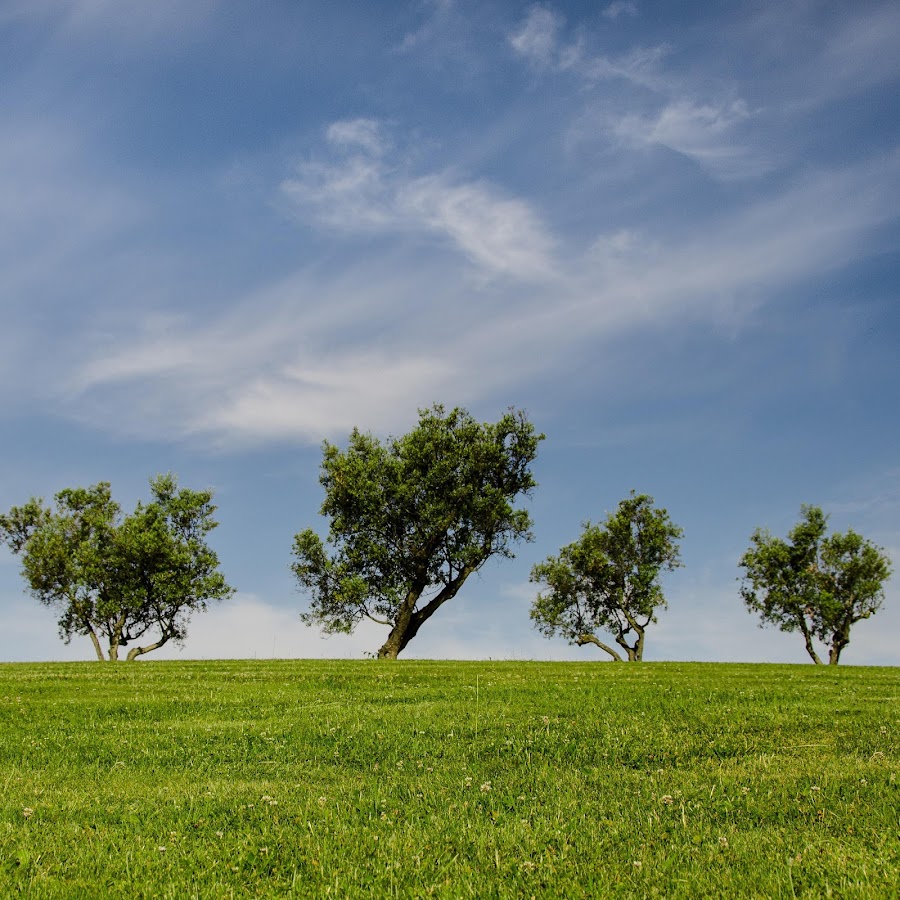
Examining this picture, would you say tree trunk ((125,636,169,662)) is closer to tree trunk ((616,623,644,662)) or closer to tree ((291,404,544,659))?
tree ((291,404,544,659))

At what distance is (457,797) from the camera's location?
884cm

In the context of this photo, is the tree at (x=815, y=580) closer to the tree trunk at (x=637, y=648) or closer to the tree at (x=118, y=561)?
the tree trunk at (x=637, y=648)

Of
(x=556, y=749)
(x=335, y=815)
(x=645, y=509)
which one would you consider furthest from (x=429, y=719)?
(x=645, y=509)

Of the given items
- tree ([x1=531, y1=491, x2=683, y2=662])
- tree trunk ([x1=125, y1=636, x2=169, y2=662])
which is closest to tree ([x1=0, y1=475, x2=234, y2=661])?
tree trunk ([x1=125, y1=636, x2=169, y2=662])

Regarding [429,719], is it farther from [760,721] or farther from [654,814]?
[654,814]

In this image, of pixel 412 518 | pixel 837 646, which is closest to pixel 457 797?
pixel 412 518

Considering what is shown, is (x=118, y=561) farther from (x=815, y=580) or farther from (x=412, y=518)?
(x=815, y=580)

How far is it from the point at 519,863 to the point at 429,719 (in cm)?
883

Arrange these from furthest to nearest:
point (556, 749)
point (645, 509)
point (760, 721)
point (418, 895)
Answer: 1. point (645, 509)
2. point (760, 721)
3. point (556, 749)
4. point (418, 895)

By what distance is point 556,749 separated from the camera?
11.9 meters

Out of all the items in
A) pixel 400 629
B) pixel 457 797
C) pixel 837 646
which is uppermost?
pixel 457 797

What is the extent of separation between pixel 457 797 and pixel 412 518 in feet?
122

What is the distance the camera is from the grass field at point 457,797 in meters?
6.34

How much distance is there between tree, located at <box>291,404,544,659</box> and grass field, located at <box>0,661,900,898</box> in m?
26.3
